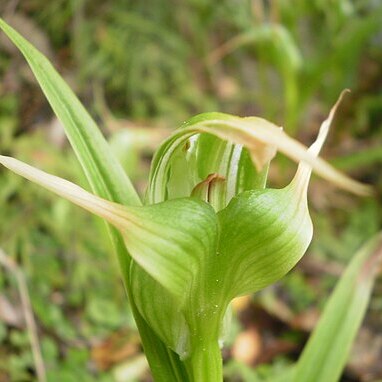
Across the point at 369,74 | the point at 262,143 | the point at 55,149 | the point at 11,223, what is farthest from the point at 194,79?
the point at 262,143

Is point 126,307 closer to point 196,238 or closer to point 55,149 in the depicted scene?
point 55,149

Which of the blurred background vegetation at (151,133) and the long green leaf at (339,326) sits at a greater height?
the blurred background vegetation at (151,133)

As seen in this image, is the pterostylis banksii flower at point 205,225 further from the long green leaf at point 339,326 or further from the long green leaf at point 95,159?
the long green leaf at point 339,326

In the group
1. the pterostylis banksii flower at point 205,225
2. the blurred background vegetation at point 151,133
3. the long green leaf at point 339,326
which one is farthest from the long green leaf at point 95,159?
the blurred background vegetation at point 151,133

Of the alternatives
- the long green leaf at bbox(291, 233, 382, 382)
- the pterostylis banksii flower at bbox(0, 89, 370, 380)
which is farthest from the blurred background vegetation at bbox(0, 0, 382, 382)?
the pterostylis banksii flower at bbox(0, 89, 370, 380)

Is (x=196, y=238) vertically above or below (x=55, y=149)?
below

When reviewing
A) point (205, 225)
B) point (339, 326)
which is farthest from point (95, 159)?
point (339, 326)
